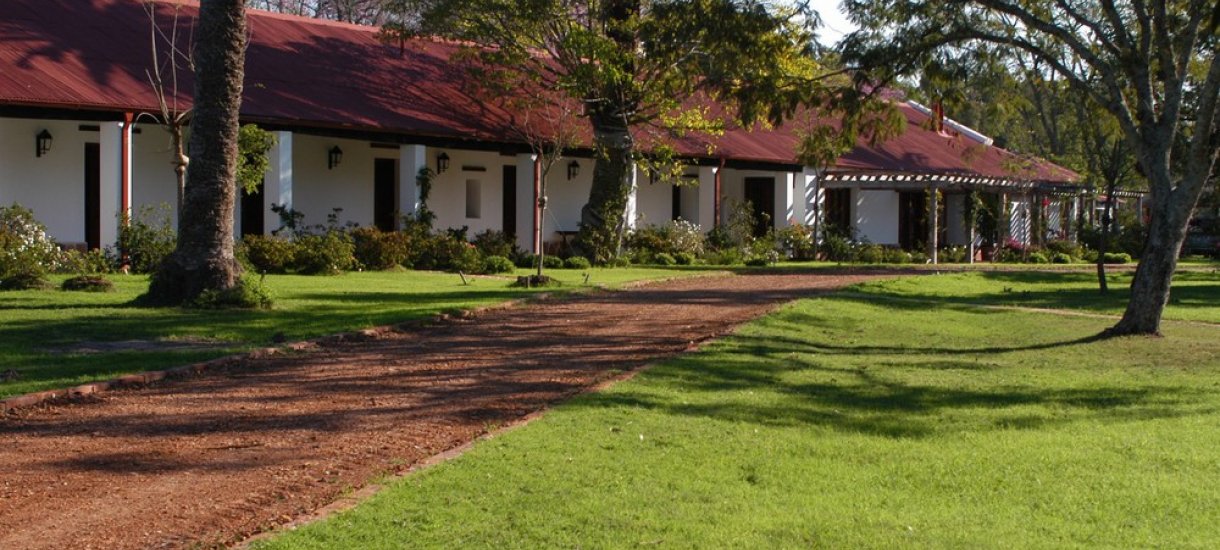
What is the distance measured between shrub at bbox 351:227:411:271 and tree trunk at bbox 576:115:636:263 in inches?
206

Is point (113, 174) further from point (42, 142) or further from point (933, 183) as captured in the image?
point (933, 183)

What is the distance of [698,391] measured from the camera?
10.2 m

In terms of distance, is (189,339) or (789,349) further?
(789,349)

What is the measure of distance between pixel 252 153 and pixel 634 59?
7.14 meters

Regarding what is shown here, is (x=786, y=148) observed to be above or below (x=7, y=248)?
above

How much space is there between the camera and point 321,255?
2138 centimetres

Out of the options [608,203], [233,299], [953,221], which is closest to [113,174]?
[233,299]

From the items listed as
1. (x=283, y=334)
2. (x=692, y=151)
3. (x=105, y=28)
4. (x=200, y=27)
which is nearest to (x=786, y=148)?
(x=692, y=151)

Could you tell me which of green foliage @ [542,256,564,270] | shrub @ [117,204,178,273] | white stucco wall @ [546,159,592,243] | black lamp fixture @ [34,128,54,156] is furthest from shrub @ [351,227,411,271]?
white stucco wall @ [546,159,592,243]

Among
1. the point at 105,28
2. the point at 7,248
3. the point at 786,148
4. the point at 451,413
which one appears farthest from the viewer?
the point at 786,148

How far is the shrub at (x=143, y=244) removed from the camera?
20.6m

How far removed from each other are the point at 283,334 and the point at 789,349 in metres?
5.14

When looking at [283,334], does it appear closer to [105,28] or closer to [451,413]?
[451,413]

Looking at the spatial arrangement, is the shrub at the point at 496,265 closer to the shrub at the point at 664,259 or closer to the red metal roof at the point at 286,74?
the red metal roof at the point at 286,74
